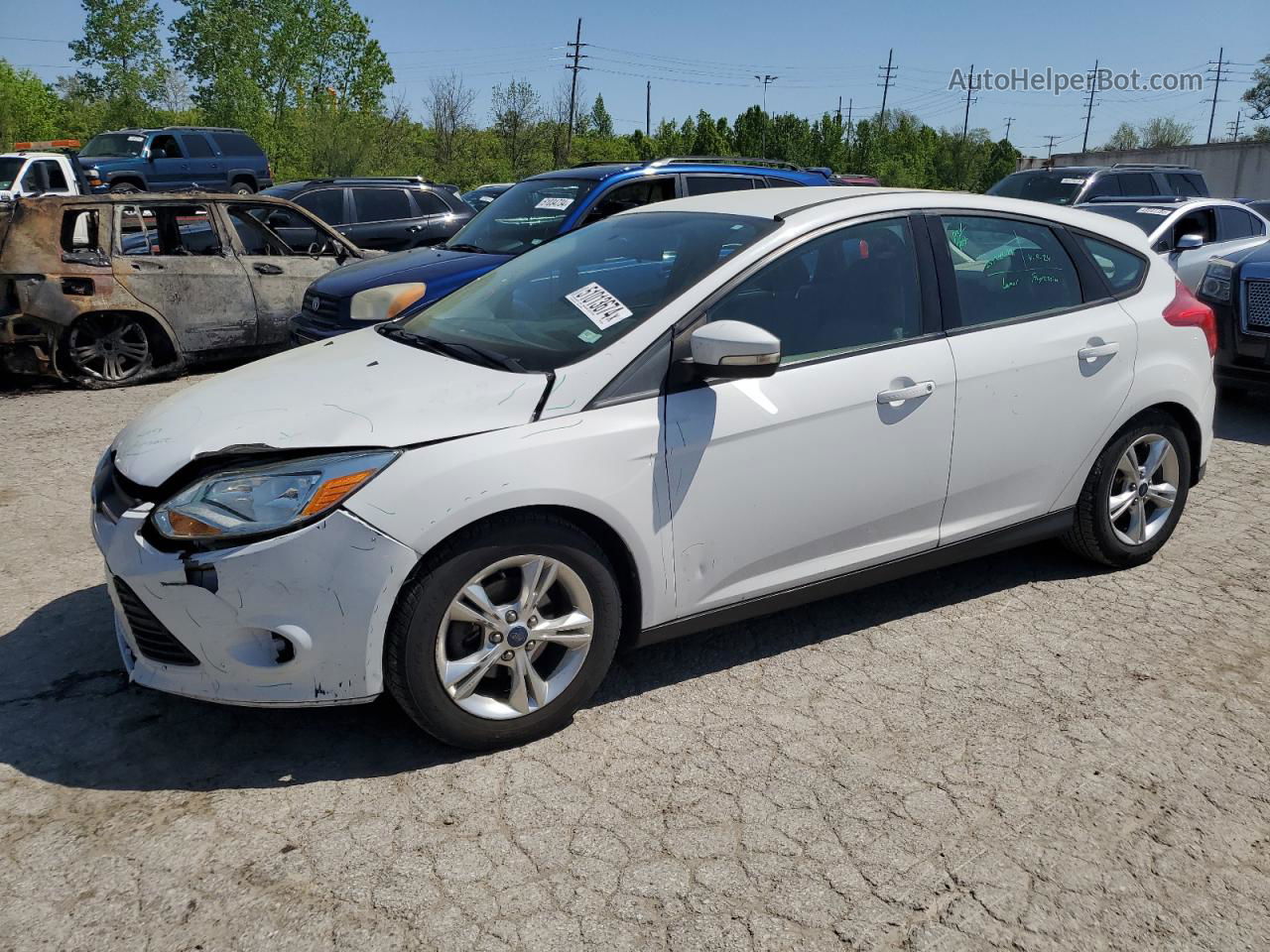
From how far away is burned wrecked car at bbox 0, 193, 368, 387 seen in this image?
27.2 feet

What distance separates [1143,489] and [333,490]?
3.50 metres

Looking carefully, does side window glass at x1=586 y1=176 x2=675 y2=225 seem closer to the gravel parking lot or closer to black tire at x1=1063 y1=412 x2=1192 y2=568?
black tire at x1=1063 y1=412 x2=1192 y2=568

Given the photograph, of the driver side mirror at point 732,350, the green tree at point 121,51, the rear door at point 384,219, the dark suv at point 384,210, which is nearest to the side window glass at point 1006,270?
the driver side mirror at point 732,350

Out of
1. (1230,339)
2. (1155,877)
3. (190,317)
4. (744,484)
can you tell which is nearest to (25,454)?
(190,317)

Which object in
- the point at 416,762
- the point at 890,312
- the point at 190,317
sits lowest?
the point at 416,762

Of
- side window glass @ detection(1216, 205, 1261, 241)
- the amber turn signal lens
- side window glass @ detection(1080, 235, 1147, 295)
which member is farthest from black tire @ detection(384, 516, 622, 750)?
side window glass @ detection(1216, 205, 1261, 241)

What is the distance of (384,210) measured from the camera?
14.0 m

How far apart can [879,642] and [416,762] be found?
1.81 metres

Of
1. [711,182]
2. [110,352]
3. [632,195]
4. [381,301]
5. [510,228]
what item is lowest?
[110,352]

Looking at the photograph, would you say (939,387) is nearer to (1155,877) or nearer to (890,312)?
(890,312)

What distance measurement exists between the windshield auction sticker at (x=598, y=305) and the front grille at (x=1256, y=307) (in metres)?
6.24

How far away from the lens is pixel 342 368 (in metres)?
3.55

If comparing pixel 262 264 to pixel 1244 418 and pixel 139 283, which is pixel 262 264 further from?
pixel 1244 418

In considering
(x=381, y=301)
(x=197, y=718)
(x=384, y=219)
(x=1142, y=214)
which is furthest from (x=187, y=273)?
(x=1142, y=214)
